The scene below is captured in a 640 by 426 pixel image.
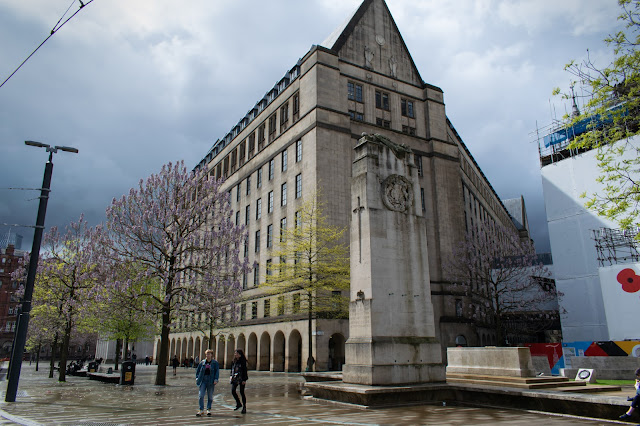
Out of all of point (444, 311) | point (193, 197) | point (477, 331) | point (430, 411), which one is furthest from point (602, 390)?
point (477, 331)

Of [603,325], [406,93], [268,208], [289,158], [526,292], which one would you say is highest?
[406,93]

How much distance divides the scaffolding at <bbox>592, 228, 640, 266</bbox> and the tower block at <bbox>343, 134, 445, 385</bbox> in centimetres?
2656

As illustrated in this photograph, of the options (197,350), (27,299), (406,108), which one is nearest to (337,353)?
(406,108)

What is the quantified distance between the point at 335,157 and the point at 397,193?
27.1 m

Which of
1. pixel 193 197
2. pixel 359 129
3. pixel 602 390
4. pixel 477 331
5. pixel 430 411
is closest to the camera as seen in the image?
pixel 430 411

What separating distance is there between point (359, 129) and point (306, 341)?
21.6 m

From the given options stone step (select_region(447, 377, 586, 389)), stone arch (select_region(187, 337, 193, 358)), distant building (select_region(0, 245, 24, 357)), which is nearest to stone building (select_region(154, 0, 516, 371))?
stone arch (select_region(187, 337, 193, 358))

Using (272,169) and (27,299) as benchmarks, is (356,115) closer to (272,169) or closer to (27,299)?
(272,169)

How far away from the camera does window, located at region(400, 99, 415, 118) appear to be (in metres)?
51.0

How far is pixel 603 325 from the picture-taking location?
3847 centimetres

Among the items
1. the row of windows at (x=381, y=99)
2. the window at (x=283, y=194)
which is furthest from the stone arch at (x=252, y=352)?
the row of windows at (x=381, y=99)

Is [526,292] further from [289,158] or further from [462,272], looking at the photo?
[289,158]

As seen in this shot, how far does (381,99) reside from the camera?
4941cm

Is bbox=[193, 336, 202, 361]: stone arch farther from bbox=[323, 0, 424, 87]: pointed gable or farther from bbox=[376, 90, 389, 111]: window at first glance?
bbox=[323, 0, 424, 87]: pointed gable
